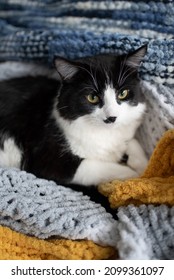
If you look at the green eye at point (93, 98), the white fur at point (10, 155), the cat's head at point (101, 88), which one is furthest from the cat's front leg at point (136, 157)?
the white fur at point (10, 155)

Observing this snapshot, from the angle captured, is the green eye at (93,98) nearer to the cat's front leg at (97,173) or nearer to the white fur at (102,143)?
the white fur at (102,143)

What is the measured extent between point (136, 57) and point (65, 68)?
0.69ft

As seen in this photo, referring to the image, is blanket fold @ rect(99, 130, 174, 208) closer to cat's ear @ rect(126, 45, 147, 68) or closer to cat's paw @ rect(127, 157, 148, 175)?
cat's paw @ rect(127, 157, 148, 175)

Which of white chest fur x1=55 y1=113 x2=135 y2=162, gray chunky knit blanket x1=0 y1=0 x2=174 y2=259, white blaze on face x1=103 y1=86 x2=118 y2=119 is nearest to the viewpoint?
gray chunky knit blanket x1=0 y1=0 x2=174 y2=259

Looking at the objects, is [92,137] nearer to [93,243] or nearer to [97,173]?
[97,173]

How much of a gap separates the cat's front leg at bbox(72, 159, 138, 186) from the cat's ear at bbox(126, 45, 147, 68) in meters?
0.31

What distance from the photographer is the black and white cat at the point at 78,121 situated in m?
1.14

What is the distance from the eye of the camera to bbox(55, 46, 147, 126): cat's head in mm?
1123

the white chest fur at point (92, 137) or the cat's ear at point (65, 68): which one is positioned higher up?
the cat's ear at point (65, 68)

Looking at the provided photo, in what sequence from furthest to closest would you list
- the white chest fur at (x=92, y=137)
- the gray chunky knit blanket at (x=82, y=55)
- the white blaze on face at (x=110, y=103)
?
the white chest fur at (x=92, y=137) < the white blaze on face at (x=110, y=103) < the gray chunky knit blanket at (x=82, y=55)

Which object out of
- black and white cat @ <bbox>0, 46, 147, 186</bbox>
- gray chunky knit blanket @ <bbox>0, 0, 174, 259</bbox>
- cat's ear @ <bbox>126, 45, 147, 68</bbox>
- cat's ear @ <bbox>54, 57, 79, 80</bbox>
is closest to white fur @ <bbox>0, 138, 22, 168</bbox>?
black and white cat @ <bbox>0, 46, 147, 186</bbox>

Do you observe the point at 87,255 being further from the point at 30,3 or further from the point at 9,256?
the point at 30,3

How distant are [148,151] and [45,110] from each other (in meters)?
0.36

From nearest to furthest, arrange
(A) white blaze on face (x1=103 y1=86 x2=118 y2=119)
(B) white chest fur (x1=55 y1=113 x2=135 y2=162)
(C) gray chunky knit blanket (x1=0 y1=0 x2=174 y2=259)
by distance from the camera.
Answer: (C) gray chunky knit blanket (x1=0 y1=0 x2=174 y2=259) < (A) white blaze on face (x1=103 y1=86 x2=118 y2=119) < (B) white chest fur (x1=55 y1=113 x2=135 y2=162)
